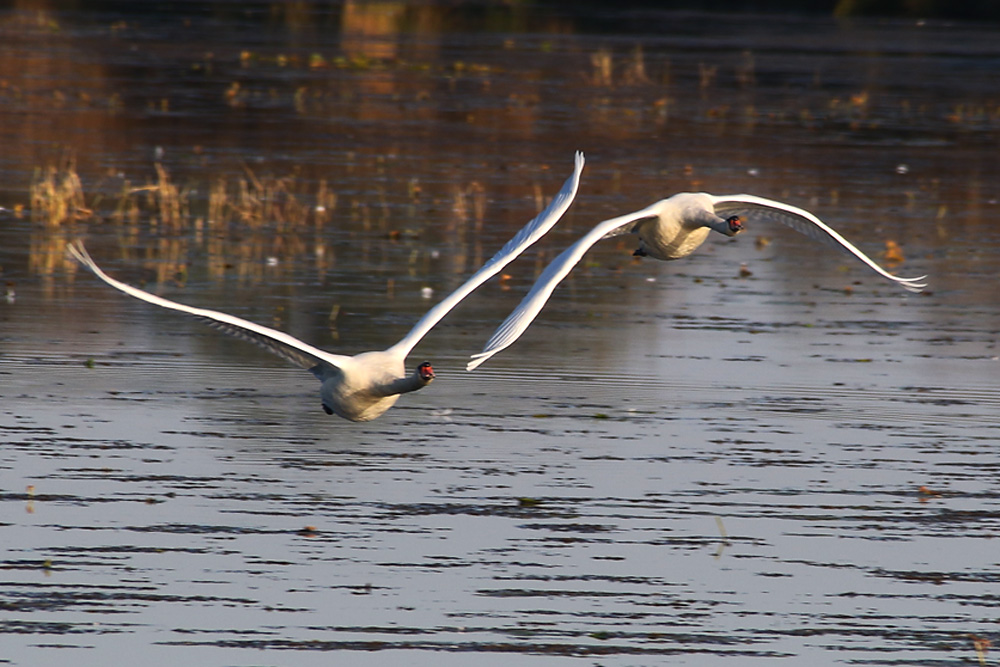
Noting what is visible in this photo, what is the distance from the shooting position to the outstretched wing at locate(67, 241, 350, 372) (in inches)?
339

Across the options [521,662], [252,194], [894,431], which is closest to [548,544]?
[521,662]

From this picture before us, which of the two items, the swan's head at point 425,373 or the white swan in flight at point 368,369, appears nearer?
the swan's head at point 425,373

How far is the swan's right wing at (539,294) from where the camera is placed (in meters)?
9.38

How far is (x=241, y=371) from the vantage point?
1299 cm

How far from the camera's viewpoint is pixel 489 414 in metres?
12.0

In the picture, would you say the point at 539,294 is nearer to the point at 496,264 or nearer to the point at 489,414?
the point at 496,264

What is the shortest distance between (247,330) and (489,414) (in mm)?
3011

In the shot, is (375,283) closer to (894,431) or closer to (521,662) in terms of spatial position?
(894,431)

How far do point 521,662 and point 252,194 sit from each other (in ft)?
45.9

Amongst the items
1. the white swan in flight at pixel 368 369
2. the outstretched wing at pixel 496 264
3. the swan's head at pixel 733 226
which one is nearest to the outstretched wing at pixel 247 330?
the white swan in flight at pixel 368 369

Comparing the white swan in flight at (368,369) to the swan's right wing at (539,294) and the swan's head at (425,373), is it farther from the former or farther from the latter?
the swan's right wing at (539,294)

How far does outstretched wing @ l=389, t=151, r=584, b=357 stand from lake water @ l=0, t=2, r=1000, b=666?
810 millimetres

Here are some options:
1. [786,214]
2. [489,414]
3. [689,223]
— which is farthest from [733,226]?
[489,414]

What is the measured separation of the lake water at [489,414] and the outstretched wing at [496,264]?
810 mm
